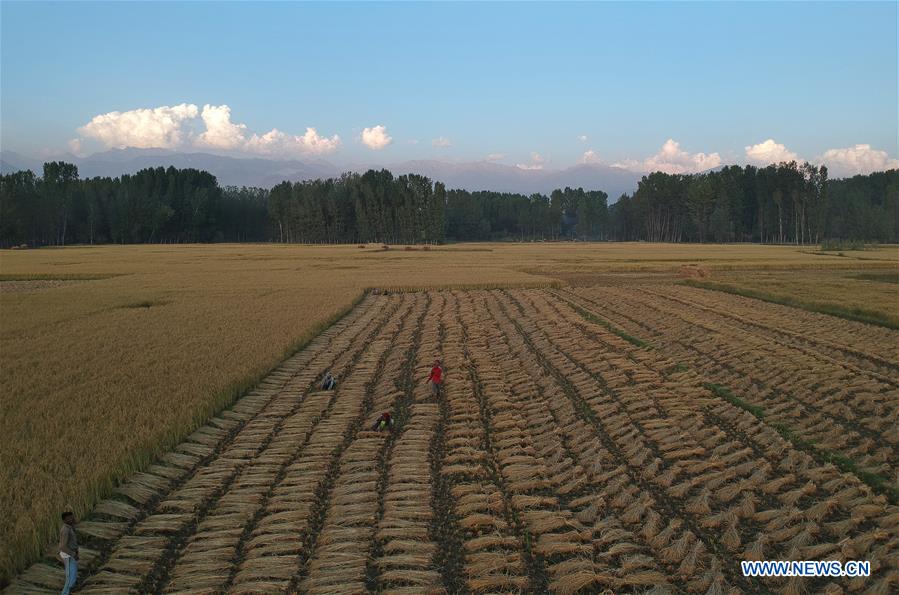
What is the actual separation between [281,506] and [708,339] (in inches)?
621

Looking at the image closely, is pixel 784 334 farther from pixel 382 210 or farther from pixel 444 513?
pixel 382 210

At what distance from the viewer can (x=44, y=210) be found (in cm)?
10019

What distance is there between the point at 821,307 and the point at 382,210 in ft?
312

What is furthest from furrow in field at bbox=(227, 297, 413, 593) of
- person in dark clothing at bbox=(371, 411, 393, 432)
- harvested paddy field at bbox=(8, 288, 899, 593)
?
person in dark clothing at bbox=(371, 411, 393, 432)


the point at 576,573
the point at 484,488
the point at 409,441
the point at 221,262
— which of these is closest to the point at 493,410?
the point at 409,441

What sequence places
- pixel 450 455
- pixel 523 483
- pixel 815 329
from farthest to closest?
pixel 815 329 < pixel 450 455 < pixel 523 483

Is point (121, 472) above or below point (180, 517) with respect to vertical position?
above

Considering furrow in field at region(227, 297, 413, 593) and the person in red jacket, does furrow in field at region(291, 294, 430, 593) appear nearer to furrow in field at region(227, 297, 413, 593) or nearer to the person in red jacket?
furrow in field at region(227, 297, 413, 593)

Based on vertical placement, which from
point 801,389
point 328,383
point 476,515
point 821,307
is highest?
point 821,307

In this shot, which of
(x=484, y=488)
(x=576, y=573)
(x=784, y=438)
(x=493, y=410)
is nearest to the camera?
(x=576, y=573)

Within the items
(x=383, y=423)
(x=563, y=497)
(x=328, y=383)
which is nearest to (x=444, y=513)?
(x=563, y=497)

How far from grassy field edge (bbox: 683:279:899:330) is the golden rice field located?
1.73 m

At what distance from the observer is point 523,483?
877cm

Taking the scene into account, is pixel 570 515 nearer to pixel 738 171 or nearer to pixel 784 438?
pixel 784 438
